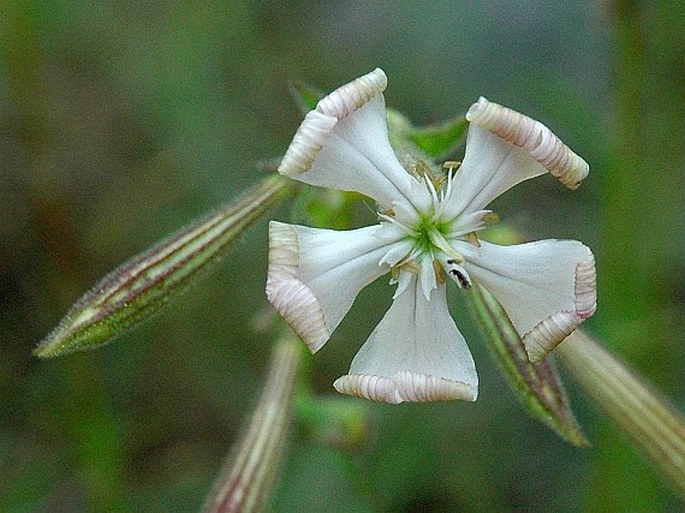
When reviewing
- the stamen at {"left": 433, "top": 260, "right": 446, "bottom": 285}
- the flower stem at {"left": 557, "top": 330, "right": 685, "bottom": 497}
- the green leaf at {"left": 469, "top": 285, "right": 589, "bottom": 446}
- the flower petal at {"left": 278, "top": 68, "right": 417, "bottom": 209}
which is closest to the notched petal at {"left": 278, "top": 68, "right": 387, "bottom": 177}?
the flower petal at {"left": 278, "top": 68, "right": 417, "bottom": 209}

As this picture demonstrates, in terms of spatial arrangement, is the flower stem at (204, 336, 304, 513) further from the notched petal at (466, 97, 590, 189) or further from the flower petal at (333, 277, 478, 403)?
the notched petal at (466, 97, 590, 189)

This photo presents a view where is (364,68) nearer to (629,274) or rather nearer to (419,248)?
(629,274)

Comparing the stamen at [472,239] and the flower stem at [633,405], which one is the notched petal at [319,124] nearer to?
the stamen at [472,239]

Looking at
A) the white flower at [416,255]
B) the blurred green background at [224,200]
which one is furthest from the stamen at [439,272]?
the blurred green background at [224,200]

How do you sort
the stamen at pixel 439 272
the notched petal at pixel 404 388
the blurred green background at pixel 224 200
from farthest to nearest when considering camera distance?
the blurred green background at pixel 224 200 → the stamen at pixel 439 272 → the notched petal at pixel 404 388

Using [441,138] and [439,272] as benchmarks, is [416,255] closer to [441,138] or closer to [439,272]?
[439,272]

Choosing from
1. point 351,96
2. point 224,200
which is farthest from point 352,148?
point 224,200

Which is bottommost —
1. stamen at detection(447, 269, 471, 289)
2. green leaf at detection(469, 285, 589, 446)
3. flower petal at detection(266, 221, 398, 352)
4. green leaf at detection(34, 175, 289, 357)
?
green leaf at detection(469, 285, 589, 446)
